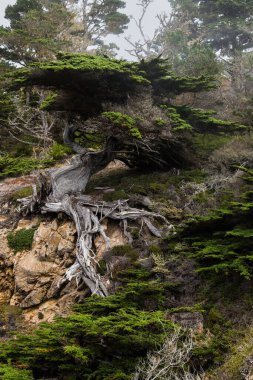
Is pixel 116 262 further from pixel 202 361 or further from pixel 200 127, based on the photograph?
pixel 200 127

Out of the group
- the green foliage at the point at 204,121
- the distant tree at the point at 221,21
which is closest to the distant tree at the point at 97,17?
the distant tree at the point at 221,21

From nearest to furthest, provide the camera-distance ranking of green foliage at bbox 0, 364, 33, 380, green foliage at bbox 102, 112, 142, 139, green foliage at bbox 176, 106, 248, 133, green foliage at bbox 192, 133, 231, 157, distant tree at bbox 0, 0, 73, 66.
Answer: green foliage at bbox 0, 364, 33, 380 → green foliage at bbox 102, 112, 142, 139 → green foliage at bbox 176, 106, 248, 133 → green foliage at bbox 192, 133, 231, 157 → distant tree at bbox 0, 0, 73, 66

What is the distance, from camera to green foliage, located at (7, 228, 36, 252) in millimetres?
12445

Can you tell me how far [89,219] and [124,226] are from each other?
1.07 metres

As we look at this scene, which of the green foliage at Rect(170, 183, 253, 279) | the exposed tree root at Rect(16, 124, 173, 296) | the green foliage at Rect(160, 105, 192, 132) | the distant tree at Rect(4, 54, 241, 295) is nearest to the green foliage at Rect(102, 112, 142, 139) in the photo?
the distant tree at Rect(4, 54, 241, 295)

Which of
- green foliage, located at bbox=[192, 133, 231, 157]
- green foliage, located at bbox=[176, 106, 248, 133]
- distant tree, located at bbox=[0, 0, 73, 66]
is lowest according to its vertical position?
green foliage, located at bbox=[192, 133, 231, 157]

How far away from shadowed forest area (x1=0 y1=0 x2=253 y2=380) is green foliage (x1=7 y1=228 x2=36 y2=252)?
5cm

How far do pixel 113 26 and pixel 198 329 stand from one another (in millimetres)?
31435

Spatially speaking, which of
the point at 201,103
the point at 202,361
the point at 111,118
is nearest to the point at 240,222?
the point at 202,361

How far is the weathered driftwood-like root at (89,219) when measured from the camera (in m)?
10.8

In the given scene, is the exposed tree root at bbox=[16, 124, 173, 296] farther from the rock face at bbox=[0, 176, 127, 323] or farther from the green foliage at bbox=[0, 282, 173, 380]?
the green foliage at bbox=[0, 282, 173, 380]

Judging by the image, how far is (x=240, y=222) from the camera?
29.5 ft

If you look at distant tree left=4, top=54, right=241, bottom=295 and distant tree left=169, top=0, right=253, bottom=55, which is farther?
distant tree left=169, top=0, right=253, bottom=55

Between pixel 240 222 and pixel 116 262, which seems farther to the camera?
pixel 116 262
